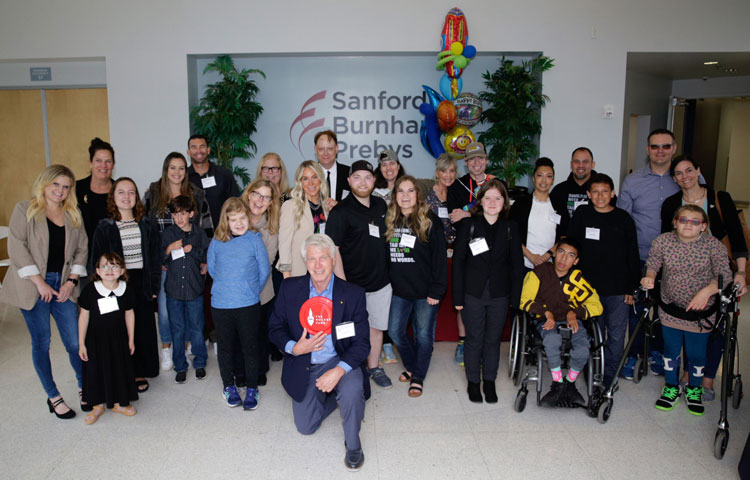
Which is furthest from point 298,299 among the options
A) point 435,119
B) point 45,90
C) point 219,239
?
point 45,90

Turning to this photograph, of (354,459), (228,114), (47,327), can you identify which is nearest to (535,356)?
(354,459)

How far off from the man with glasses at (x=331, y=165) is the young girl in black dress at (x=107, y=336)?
1698 millimetres

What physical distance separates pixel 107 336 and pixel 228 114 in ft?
11.5

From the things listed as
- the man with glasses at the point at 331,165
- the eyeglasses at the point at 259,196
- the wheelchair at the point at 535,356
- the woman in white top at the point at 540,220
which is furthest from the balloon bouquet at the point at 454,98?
the eyeglasses at the point at 259,196

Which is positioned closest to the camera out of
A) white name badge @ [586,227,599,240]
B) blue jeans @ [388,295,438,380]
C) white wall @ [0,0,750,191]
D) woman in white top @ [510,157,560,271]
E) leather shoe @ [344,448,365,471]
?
leather shoe @ [344,448,365,471]

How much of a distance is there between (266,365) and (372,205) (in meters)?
1.45

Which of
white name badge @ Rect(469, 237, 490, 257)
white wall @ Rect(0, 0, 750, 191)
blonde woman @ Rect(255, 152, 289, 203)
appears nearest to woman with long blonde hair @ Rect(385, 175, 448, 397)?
white name badge @ Rect(469, 237, 490, 257)

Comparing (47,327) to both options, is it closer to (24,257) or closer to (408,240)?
(24,257)

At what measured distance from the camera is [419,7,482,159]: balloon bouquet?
5.76 meters

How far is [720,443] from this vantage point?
262 cm

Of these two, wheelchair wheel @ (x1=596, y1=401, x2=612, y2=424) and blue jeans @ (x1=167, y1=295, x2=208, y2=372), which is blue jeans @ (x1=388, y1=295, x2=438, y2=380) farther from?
blue jeans @ (x1=167, y1=295, x2=208, y2=372)

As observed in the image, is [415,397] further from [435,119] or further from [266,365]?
[435,119]

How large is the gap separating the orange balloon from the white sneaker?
12.4 feet

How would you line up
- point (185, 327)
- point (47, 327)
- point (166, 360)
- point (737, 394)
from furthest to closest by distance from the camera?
1. point (166, 360)
2. point (185, 327)
3. point (737, 394)
4. point (47, 327)
